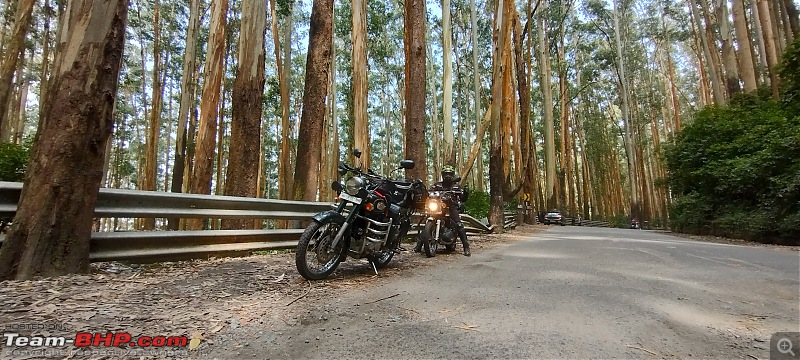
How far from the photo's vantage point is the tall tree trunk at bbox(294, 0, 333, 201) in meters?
8.29

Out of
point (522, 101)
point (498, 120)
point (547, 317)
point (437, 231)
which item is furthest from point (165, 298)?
point (522, 101)

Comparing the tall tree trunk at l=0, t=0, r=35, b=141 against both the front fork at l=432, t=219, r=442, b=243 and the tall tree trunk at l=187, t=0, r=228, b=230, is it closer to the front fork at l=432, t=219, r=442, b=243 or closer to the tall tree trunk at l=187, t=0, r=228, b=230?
the tall tree trunk at l=187, t=0, r=228, b=230

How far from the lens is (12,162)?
6.54 meters

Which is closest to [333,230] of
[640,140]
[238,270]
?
[238,270]

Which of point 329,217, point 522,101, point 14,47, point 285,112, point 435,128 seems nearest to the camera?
point 329,217

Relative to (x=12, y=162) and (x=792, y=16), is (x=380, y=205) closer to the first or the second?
(x=12, y=162)

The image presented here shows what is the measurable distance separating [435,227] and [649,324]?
13.9ft

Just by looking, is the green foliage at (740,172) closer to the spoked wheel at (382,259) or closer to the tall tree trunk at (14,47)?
the spoked wheel at (382,259)

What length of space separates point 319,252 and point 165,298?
1.44 meters

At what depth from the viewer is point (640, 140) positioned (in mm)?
35156

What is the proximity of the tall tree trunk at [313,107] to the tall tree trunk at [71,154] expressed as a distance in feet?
15.7

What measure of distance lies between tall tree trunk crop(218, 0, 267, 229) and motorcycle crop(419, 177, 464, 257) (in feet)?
10.1

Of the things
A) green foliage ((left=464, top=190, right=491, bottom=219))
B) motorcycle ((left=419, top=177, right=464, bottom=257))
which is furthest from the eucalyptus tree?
green foliage ((left=464, top=190, right=491, bottom=219))

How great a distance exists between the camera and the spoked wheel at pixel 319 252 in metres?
3.84
